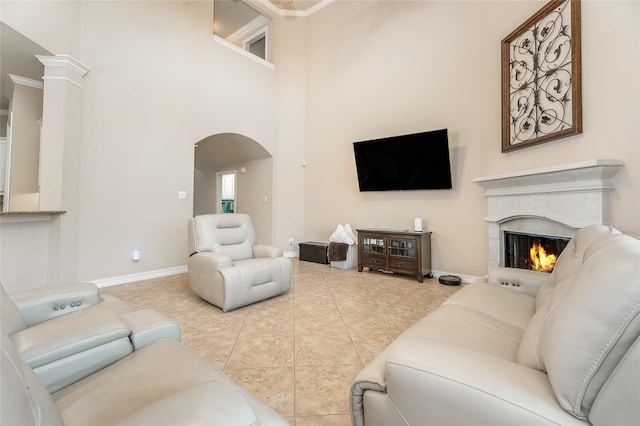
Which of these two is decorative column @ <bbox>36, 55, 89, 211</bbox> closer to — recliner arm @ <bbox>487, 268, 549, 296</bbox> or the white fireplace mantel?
recliner arm @ <bbox>487, 268, 549, 296</bbox>

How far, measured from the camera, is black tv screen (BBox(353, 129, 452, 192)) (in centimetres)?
360

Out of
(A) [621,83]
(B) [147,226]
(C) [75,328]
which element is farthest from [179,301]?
(A) [621,83]

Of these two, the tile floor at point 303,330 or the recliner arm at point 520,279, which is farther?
the recliner arm at point 520,279

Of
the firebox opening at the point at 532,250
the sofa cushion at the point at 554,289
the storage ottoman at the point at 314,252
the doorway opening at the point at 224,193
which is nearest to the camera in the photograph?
the sofa cushion at the point at 554,289

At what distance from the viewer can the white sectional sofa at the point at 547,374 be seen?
0.59 m

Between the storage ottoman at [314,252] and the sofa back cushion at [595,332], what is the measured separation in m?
4.03

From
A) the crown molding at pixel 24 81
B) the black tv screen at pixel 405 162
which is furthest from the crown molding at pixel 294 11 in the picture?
the crown molding at pixel 24 81

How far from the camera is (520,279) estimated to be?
1891 millimetres

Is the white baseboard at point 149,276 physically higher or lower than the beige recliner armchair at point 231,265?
lower

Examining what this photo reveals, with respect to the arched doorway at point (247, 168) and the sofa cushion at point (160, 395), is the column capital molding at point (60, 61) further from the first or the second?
the sofa cushion at point (160, 395)

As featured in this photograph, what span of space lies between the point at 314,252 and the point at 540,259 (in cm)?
314

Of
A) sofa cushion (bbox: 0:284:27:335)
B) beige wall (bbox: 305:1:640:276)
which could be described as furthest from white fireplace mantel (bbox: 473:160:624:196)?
sofa cushion (bbox: 0:284:27:335)

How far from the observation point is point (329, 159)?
16.7ft

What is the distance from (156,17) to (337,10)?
9.88 ft
